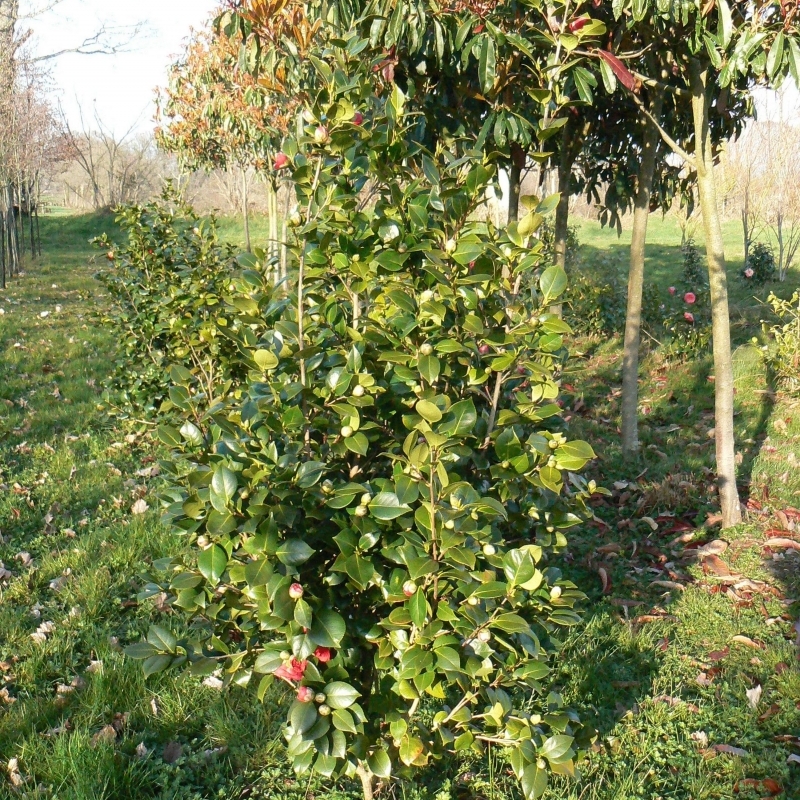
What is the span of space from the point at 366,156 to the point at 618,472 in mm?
3842

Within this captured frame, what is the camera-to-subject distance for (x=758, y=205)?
12.2 metres

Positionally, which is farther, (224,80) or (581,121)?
(224,80)

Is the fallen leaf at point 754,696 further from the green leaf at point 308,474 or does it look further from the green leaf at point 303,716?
the green leaf at point 308,474

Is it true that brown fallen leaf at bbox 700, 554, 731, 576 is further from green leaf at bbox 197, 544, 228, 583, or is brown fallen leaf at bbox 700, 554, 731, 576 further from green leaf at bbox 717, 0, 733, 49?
green leaf at bbox 197, 544, 228, 583

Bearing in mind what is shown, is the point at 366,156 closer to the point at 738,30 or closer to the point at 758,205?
the point at 738,30

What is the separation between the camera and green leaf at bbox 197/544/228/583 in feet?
5.17

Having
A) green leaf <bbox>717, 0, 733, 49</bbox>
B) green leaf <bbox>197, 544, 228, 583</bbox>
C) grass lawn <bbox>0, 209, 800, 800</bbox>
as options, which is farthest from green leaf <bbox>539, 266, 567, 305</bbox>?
green leaf <bbox>717, 0, 733, 49</bbox>

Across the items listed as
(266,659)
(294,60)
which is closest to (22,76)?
(294,60)

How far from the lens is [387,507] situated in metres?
1.62

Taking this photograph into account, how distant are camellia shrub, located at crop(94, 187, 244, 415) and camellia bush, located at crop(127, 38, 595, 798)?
8.72 feet

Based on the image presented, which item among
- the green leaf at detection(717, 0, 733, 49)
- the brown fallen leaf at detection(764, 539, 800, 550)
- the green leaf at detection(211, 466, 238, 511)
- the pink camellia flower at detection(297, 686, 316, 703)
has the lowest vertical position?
the brown fallen leaf at detection(764, 539, 800, 550)

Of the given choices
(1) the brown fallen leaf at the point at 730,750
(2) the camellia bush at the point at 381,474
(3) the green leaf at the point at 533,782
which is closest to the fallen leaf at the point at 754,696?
(1) the brown fallen leaf at the point at 730,750

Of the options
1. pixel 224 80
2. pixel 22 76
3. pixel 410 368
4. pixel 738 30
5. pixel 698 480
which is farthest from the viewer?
pixel 22 76

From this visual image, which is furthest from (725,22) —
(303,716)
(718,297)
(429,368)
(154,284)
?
(154,284)
